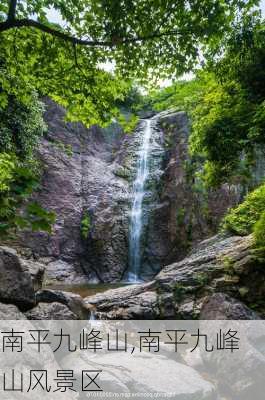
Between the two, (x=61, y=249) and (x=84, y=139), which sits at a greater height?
(x=84, y=139)

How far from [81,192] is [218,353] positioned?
1568cm

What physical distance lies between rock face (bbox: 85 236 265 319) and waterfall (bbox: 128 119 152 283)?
8319 mm

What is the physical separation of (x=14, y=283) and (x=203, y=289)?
157 inches

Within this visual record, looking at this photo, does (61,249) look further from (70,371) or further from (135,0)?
(135,0)

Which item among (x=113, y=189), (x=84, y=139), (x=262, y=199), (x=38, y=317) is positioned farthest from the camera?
(x=84, y=139)

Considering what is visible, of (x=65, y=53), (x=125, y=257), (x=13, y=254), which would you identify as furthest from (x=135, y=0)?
(x=125, y=257)

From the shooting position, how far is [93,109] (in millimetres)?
5371

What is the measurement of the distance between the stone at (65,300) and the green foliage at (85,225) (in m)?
11.8

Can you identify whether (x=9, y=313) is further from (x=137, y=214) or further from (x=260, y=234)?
(x=137, y=214)

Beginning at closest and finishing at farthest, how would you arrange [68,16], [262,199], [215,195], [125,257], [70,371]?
1. [68,16]
2. [70,371]
3. [262,199]
4. [215,195]
5. [125,257]

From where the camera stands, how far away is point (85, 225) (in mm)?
19391

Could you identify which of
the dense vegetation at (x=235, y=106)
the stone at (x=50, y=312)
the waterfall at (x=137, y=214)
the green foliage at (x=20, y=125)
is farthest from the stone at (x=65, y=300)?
the waterfall at (x=137, y=214)

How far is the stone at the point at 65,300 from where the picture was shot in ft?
22.6

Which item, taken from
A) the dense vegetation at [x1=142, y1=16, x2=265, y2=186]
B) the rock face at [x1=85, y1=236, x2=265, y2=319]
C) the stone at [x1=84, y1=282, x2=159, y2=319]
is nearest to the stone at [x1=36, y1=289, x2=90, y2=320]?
the stone at [x1=84, y1=282, x2=159, y2=319]
